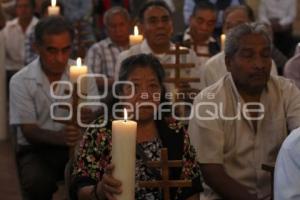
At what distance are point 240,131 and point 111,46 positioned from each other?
2.94 metres

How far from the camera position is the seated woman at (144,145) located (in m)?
3.20

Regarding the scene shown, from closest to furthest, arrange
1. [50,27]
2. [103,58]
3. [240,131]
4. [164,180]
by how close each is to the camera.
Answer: [164,180] < [240,131] < [50,27] < [103,58]

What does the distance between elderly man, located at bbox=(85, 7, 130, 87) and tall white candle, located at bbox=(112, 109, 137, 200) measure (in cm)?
361

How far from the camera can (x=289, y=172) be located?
107 inches

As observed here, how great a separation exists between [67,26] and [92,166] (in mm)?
1495

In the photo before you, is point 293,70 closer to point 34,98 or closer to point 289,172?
point 34,98

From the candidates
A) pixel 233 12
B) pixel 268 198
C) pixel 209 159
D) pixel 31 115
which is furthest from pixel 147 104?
pixel 233 12

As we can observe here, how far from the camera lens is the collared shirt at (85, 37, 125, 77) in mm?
6410

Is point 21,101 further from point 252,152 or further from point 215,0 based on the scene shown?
point 215,0

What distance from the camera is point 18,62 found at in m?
7.70

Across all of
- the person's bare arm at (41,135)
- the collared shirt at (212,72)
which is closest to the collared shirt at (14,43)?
the collared shirt at (212,72)

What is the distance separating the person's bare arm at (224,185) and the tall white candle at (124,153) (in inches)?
40.3

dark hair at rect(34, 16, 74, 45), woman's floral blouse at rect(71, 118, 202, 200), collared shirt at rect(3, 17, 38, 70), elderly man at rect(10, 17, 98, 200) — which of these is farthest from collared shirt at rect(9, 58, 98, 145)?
collared shirt at rect(3, 17, 38, 70)

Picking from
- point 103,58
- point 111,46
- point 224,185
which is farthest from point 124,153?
point 111,46
